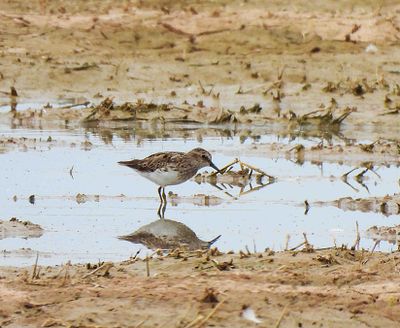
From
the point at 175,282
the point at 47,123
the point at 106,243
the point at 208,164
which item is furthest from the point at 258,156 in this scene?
the point at 175,282

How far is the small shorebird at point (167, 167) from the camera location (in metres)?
12.6

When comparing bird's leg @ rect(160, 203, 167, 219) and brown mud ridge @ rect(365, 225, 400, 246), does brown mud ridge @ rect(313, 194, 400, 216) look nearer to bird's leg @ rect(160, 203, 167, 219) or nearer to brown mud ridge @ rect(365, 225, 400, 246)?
brown mud ridge @ rect(365, 225, 400, 246)

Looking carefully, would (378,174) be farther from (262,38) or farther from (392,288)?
(262,38)

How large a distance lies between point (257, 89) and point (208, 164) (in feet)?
20.6

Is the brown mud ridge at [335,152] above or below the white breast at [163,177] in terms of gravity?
above

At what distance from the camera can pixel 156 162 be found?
12719mm

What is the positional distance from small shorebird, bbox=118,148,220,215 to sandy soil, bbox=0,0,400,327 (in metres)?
0.68

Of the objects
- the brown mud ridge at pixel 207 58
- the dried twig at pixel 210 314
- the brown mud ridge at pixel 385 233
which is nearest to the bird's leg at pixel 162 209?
the brown mud ridge at pixel 385 233

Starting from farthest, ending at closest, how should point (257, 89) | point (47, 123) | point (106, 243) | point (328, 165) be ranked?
1. point (257, 89)
2. point (47, 123)
3. point (328, 165)
4. point (106, 243)

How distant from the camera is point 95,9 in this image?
24.0 m

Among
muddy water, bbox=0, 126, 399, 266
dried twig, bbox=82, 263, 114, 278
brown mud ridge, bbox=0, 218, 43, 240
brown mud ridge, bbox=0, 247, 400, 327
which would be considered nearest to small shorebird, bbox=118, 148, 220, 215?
muddy water, bbox=0, 126, 399, 266

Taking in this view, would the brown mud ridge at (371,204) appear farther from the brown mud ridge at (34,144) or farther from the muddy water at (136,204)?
the brown mud ridge at (34,144)

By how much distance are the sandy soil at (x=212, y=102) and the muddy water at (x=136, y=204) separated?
1.33ft

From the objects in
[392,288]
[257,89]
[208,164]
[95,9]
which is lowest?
[392,288]
